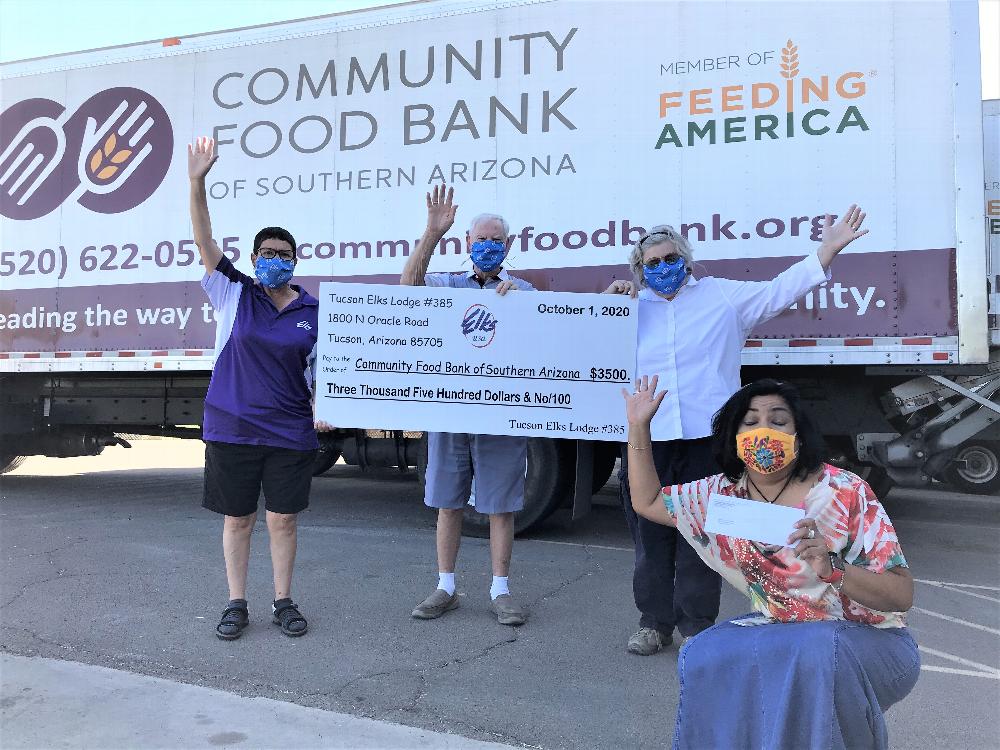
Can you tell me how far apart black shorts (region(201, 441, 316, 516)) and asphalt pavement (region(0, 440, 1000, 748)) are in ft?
1.85

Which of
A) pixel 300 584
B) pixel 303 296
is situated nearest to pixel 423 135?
pixel 303 296

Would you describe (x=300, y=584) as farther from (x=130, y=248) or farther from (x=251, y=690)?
(x=130, y=248)

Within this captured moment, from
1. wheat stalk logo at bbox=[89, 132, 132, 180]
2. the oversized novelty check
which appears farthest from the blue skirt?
wheat stalk logo at bbox=[89, 132, 132, 180]

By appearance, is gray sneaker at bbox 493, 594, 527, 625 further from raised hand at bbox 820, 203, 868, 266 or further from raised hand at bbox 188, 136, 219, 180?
raised hand at bbox 188, 136, 219, 180

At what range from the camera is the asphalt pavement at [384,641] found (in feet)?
8.36

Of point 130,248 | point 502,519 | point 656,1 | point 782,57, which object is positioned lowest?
point 502,519

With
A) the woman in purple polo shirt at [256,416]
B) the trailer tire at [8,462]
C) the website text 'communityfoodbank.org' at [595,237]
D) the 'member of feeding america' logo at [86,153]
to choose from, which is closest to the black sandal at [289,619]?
the woman in purple polo shirt at [256,416]

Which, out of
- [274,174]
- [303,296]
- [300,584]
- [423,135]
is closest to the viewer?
[303,296]

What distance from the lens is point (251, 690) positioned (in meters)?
2.77

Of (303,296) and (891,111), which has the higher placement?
(891,111)

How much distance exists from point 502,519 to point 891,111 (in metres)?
3.29

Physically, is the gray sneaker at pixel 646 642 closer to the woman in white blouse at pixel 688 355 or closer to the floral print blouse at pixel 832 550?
the woman in white blouse at pixel 688 355

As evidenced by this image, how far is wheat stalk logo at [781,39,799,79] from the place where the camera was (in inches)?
181

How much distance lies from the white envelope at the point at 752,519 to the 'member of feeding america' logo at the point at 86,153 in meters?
5.62
